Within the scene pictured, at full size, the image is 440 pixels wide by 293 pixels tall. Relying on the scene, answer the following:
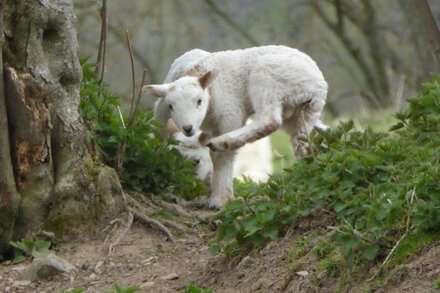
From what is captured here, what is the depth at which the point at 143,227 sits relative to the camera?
7.08 m

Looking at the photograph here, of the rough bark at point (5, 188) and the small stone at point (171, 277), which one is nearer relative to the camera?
the small stone at point (171, 277)

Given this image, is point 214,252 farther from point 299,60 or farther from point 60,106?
point 299,60

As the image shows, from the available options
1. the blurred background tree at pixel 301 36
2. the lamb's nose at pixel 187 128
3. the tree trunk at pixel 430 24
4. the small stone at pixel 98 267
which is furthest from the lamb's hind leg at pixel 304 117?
the blurred background tree at pixel 301 36

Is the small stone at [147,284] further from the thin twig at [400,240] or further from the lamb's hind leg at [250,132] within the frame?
the lamb's hind leg at [250,132]

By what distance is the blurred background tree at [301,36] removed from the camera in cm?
1852

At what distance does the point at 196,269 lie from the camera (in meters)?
6.11

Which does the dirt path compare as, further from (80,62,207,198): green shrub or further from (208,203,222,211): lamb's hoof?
(208,203,222,211): lamb's hoof

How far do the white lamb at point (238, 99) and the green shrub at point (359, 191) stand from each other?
1869mm

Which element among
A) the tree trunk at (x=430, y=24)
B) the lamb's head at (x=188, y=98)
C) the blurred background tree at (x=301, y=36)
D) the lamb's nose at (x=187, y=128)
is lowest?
the blurred background tree at (x=301, y=36)

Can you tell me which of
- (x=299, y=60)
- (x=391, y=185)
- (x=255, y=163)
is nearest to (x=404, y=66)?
(x=255, y=163)

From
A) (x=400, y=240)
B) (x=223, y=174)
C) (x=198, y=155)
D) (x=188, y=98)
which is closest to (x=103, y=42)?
(x=188, y=98)

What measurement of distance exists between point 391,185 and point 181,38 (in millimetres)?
13612

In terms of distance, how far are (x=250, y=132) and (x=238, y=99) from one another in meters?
0.39

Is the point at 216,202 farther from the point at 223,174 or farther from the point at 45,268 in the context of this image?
the point at 45,268
